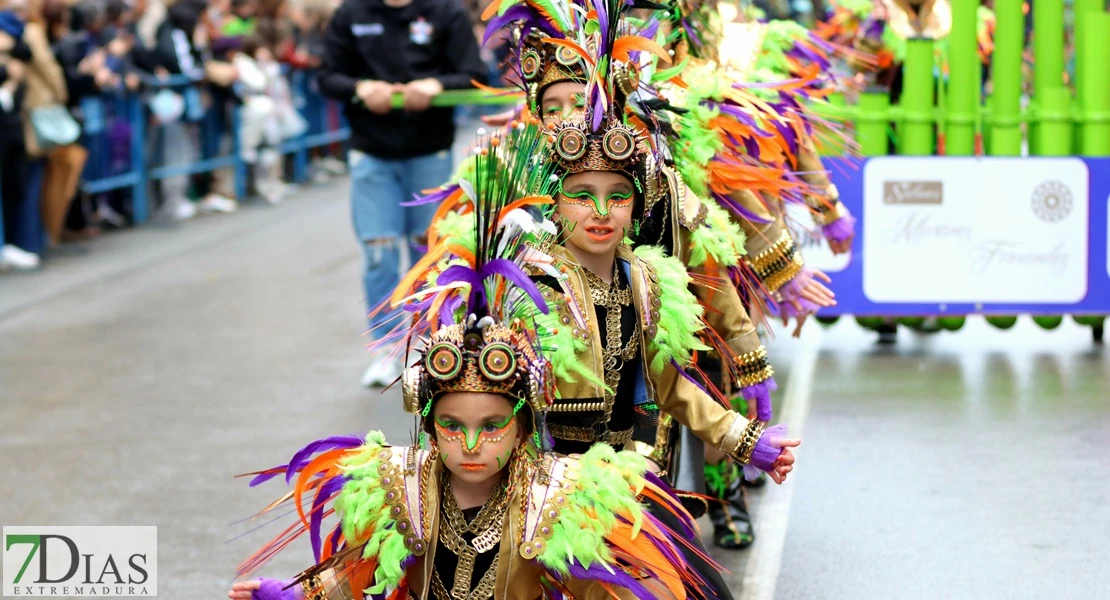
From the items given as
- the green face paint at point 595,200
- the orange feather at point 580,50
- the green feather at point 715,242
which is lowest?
the green feather at point 715,242

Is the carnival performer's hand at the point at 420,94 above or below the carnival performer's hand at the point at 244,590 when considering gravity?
above

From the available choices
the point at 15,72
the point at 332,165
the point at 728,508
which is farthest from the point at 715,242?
the point at 332,165

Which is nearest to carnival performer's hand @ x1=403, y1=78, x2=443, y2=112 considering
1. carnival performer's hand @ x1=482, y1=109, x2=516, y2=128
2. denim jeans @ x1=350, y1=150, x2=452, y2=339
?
denim jeans @ x1=350, y1=150, x2=452, y2=339

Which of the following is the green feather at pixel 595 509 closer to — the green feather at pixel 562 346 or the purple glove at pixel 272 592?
the green feather at pixel 562 346

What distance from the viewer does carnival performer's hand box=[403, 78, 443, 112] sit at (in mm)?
8539

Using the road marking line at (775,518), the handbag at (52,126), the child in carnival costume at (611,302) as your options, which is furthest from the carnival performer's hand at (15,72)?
the child in carnival costume at (611,302)

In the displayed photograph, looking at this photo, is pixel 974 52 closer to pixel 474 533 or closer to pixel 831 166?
pixel 831 166

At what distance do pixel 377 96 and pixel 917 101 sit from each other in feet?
9.87

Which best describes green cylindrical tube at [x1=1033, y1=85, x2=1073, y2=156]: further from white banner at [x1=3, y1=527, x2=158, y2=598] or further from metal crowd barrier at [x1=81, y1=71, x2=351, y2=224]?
metal crowd barrier at [x1=81, y1=71, x2=351, y2=224]

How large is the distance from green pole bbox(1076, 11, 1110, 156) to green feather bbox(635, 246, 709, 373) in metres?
5.33

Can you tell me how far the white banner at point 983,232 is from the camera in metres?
9.31

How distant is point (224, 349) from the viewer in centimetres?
1011

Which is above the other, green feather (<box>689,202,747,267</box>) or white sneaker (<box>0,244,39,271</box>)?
green feather (<box>689,202,747,267</box>)

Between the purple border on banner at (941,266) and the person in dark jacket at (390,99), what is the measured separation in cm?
214
